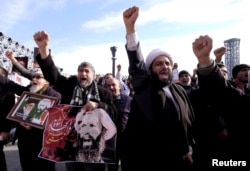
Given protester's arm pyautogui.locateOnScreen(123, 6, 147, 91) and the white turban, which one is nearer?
protester's arm pyautogui.locateOnScreen(123, 6, 147, 91)

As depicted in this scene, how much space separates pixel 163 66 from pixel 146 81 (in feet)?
0.84

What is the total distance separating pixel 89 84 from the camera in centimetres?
393

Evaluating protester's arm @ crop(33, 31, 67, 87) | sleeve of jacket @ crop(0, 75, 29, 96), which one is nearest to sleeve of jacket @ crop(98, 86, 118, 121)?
protester's arm @ crop(33, 31, 67, 87)

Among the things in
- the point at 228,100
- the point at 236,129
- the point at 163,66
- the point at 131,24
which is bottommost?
the point at 236,129

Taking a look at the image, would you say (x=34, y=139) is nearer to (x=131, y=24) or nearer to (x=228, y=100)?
(x=131, y=24)

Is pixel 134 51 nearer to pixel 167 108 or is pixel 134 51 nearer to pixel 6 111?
pixel 167 108

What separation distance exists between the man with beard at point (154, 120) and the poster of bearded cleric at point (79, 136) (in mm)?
779

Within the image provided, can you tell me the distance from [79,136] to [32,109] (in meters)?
1.03

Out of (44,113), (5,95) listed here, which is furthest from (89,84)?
(5,95)

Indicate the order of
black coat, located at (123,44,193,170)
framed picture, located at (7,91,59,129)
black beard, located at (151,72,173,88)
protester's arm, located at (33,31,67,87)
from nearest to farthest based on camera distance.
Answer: black coat, located at (123,44,193,170), black beard, located at (151,72,173,88), protester's arm, located at (33,31,67,87), framed picture, located at (7,91,59,129)

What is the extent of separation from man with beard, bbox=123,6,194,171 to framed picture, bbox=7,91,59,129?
1.78 meters

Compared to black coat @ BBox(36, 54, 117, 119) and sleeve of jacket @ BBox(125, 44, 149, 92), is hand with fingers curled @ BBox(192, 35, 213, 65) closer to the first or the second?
sleeve of jacket @ BBox(125, 44, 149, 92)

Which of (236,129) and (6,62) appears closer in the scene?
(236,129)

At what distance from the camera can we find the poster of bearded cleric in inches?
138
